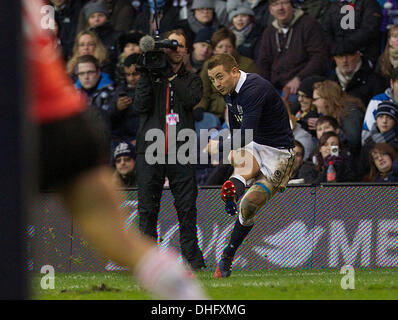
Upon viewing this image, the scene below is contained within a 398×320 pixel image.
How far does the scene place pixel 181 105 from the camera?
32.7ft

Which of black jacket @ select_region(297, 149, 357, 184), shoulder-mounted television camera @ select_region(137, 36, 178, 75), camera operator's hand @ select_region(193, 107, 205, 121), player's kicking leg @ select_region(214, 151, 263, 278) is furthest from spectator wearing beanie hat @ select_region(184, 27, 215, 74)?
player's kicking leg @ select_region(214, 151, 263, 278)

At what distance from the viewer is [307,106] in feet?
39.1

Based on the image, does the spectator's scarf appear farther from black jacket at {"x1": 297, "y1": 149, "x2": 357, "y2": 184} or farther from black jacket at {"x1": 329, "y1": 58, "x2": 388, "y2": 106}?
black jacket at {"x1": 329, "y1": 58, "x2": 388, "y2": 106}

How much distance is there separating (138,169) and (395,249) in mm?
2880

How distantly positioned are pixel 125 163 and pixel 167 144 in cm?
162

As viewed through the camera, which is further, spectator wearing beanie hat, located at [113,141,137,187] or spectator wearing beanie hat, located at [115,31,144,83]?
spectator wearing beanie hat, located at [115,31,144,83]

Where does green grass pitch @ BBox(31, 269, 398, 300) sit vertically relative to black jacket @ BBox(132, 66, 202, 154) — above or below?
below

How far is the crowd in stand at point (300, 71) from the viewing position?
11.0 m

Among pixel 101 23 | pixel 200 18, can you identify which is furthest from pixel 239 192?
pixel 101 23

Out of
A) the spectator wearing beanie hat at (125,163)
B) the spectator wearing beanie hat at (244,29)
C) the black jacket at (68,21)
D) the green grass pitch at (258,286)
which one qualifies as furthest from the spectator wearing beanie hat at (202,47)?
→ the green grass pitch at (258,286)

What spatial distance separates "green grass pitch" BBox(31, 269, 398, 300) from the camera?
279 inches

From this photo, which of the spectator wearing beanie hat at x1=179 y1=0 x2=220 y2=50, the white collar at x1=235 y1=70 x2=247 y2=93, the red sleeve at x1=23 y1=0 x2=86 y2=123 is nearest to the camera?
the red sleeve at x1=23 y1=0 x2=86 y2=123

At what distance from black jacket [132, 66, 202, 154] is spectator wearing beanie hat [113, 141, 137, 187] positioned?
52.1 inches
